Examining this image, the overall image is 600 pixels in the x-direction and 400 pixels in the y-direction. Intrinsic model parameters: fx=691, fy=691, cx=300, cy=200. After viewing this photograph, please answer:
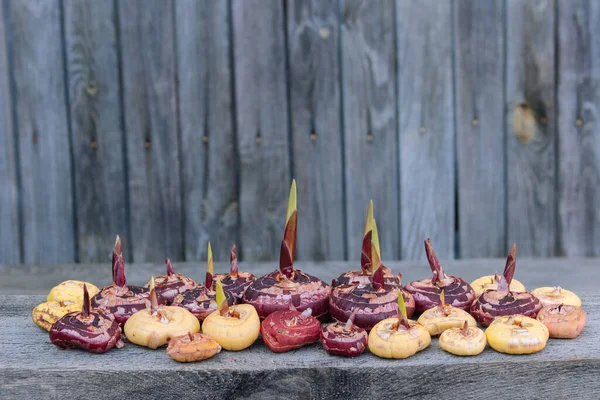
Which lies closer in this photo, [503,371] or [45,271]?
[503,371]

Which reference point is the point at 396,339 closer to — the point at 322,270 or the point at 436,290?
the point at 436,290

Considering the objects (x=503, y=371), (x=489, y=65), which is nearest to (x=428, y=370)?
(x=503, y=371)

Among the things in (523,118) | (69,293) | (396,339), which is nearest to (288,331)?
(396,339)

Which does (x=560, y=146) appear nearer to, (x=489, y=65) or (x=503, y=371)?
(x=489, y=65)

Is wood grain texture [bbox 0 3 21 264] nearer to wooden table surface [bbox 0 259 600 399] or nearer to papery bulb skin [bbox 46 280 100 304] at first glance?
papery bulb skin [bbox 46 280 100 304]

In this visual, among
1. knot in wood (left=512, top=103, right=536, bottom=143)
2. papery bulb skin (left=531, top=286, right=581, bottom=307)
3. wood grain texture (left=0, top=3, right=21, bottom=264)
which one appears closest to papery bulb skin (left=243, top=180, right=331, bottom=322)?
papery bulb skin (left=531, top=286, right=581, bottom=307)

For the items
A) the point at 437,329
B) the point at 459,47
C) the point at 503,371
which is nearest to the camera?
the point at 503,371
